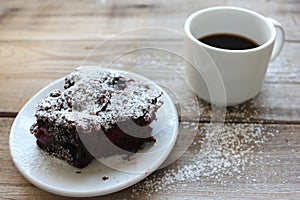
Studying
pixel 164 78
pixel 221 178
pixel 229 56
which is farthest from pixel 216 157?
pixel 164 78

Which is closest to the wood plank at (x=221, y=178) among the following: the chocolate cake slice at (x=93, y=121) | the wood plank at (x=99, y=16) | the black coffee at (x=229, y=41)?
the chocolate cake slice at (x=93, y=121)

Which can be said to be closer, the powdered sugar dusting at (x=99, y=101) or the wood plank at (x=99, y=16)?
the powdered sugar dusting at (x=99, y=101)

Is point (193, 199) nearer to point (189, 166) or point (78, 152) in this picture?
point (189, 166)

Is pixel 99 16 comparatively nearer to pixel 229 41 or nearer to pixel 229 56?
pixel 229 41

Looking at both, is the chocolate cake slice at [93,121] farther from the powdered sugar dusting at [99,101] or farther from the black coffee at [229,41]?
the black coffee at [229,41]

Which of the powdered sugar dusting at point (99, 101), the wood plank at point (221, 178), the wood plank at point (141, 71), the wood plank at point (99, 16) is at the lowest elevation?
the wood plank at point (221, 178)

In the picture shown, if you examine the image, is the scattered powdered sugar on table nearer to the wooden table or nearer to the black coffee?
the wooden table

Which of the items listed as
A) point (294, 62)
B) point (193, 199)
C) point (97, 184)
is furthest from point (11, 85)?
point (294, 62)
